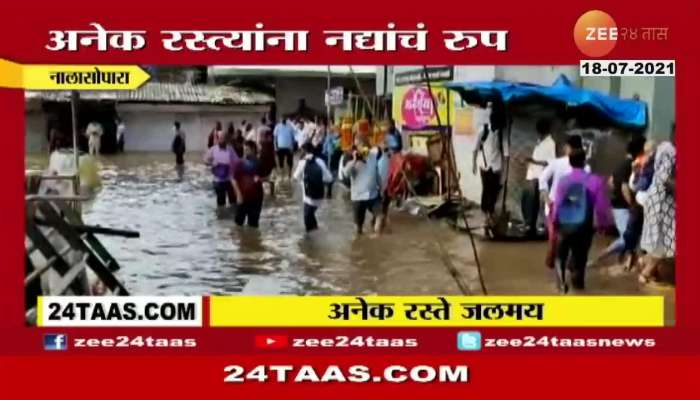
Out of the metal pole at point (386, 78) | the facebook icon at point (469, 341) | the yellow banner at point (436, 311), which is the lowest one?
the facebook icon at point (469, 341)

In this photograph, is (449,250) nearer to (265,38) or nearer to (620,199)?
(620,199)

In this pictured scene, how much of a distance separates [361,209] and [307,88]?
0.42m

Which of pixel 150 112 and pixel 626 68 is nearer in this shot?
pixel 626 68

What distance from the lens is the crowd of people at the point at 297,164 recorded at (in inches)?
143

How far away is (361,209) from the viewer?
3629 millimetres

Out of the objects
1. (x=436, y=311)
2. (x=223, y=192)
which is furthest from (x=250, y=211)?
(x=436, y=311)

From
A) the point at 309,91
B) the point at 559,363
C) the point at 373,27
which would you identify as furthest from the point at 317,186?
the point at 559,363

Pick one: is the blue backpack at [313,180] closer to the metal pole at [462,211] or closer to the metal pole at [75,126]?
the metal pole at [462,211]

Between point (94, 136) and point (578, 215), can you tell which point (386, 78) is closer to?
point (578, 215)

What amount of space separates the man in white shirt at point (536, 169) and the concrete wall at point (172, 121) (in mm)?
867

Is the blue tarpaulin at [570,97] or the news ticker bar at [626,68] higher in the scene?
the news ticker bar at [626,68]

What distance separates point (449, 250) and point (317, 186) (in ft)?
1.55

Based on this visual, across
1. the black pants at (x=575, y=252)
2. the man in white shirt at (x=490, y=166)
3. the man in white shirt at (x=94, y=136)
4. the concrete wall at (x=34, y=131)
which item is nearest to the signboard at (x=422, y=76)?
the man in white shirt at (x=490, y=166)

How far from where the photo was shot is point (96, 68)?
11.4ft
